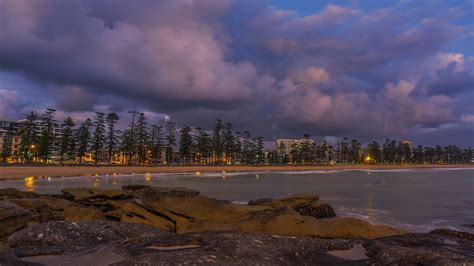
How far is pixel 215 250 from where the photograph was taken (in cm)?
558

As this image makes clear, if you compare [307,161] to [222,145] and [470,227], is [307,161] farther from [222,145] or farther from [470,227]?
[470,227]

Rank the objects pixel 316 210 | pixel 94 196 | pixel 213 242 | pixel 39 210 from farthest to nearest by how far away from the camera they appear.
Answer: pixel 94 196, pixel 316 210, pixel 39 210, pixel 213 242

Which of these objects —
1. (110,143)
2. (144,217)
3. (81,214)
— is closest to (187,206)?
(144,217)

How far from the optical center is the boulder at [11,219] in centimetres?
920

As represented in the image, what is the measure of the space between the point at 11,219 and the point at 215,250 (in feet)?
22.1

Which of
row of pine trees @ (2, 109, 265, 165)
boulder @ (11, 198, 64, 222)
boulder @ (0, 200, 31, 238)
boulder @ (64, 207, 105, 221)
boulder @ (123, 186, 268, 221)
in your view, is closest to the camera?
boulder @ (0, 200, 31, 238)

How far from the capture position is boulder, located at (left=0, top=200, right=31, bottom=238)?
9203 mm

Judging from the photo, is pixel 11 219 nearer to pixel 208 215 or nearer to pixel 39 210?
pixel 39 210

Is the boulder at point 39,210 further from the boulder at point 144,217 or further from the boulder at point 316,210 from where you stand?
the boulder at point 316,210

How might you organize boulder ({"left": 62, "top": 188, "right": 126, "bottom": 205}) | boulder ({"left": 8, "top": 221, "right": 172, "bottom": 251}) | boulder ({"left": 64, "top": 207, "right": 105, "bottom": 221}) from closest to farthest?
boulder ({"left": 8, "top": 221, "right": 172, "bottom": 251}) < boulder ({"left": 64, "top": 207, "right": 105, "bottom": 221}) < boulder ({"left": 62, "top": 188, "right": 126, "bottom": 205})

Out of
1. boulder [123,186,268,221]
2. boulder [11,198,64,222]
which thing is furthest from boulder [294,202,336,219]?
boulder [11,198,64,222]

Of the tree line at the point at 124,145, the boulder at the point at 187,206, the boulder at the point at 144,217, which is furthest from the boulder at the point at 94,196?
the tree line at the point at 124,145

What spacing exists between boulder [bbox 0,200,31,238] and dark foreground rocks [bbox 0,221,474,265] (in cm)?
275

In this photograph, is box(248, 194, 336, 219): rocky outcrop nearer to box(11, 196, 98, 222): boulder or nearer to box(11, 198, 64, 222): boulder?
box(11, 196, 98, 222): boulder
